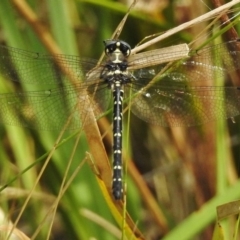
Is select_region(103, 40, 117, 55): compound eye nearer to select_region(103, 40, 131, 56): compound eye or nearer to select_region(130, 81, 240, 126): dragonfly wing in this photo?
select_region(103, 40, 131, 56): compound eye

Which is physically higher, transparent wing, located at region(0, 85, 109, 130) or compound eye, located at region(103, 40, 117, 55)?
compound eye, located at region(103, 40, 117, 55)

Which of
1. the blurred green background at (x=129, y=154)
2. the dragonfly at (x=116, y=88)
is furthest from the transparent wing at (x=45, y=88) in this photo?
the blurred green background at (x=129, y=154)

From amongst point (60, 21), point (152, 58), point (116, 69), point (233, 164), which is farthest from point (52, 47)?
point (233, 164)

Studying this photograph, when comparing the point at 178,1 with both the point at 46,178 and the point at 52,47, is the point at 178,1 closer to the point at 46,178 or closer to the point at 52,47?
the point at 52,47

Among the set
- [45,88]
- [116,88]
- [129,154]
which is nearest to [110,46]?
[116,88]

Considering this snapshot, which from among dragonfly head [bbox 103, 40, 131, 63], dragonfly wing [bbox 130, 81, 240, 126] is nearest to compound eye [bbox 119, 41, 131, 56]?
dragonfly head [bbox 103, 40, 131, 63]
